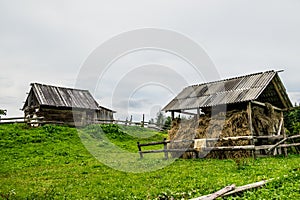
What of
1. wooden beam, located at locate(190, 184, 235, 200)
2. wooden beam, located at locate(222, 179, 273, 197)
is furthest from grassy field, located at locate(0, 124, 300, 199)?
wooden beam, located at locate(190, 184, 235, 200)

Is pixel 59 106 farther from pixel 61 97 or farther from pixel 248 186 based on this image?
pixel 248 186

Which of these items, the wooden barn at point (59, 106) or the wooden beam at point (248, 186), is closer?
the wooden beam at point (248, 186)

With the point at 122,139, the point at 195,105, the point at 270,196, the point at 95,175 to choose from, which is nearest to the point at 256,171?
the point at 270,196

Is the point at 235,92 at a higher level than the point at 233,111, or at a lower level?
higher

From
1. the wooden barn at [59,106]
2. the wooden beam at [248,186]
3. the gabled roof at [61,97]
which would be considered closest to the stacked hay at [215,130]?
the wooden beam at [248,186]

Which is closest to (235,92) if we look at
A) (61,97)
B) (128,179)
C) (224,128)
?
(224,128)

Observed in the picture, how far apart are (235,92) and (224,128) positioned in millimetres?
2585

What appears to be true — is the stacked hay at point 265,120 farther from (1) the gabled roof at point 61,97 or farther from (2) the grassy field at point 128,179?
(1) the gabled roof at point 61,97

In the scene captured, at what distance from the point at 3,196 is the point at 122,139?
21.7 m

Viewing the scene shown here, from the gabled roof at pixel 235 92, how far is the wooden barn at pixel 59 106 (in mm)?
17956

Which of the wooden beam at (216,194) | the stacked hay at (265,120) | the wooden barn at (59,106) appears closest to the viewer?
the wooden beam at (216,194)

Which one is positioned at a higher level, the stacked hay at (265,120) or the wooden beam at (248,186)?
the stacked hay at (265,120)

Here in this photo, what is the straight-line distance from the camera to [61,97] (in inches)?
1516

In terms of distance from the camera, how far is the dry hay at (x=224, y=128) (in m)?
18.4
